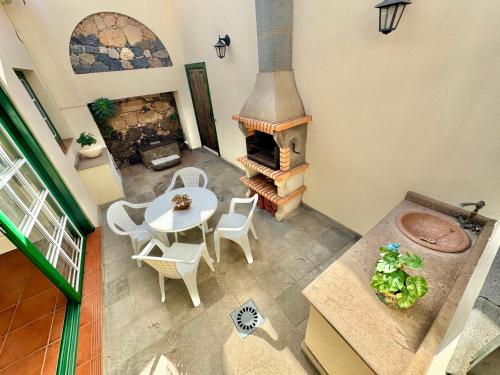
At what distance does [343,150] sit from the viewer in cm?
233

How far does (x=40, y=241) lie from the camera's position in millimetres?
1940

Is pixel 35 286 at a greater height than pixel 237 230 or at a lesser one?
lesser

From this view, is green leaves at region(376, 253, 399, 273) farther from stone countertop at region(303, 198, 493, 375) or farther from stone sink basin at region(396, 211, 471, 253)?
stone sink basin at region(396, 211, 471, 253)

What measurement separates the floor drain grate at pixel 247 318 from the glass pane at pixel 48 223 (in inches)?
85.2

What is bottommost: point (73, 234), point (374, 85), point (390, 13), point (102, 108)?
point (73, 234)

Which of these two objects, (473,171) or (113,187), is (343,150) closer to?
(473,171)

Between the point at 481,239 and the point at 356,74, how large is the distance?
1.65m

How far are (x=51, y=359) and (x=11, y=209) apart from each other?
130 centimetres

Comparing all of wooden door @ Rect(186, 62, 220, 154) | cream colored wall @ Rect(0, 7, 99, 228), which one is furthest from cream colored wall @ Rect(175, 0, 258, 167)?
cream colored wall @ Rect(0, 7, 99, 228)

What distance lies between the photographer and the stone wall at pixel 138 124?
194 inches

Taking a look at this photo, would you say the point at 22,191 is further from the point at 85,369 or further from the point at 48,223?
the point at 85,369

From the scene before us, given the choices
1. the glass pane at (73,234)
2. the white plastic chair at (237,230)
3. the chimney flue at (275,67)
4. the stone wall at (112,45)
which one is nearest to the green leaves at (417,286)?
the white plastic chair at (237,230)

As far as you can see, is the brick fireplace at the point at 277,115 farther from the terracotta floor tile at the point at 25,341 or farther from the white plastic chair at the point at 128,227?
the terracotta floor tile at the point at 25,341

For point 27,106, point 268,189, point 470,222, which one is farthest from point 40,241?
point 470,222
